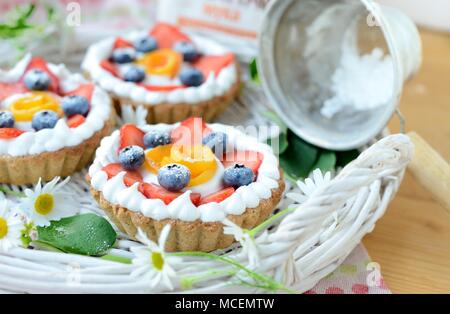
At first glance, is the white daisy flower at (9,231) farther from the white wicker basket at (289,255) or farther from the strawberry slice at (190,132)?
the strawberry slice at (190,132)

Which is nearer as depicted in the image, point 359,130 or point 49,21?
point 359,130

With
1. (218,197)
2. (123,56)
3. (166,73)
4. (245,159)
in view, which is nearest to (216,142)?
(245,159)

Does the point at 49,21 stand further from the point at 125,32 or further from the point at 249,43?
the point at 249,43

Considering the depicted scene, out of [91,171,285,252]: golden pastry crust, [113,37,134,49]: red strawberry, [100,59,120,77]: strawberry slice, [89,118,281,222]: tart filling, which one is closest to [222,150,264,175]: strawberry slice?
[89,118,281,222]: tart filling

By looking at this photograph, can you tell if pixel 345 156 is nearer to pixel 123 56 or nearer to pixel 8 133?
pixel 123 56

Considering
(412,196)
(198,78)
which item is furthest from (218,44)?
(412,196)

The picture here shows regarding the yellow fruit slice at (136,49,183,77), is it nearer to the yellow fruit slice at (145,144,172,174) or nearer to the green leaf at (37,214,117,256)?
the yellow fruit slice at (145,144,172,174)
